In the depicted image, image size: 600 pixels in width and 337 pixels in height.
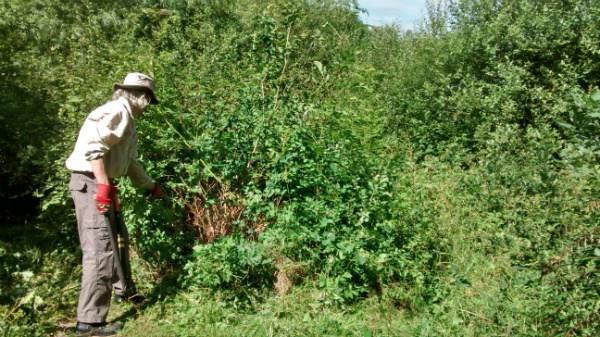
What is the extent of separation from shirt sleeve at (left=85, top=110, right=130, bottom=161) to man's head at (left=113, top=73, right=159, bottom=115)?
0.94 feet

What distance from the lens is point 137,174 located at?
4.19 meters

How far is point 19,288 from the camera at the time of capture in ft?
13.4

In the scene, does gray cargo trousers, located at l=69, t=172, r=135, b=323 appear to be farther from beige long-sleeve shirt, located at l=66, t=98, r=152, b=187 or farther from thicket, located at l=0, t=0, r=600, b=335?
thicket, located at l=0, t=0, r=600, b=335

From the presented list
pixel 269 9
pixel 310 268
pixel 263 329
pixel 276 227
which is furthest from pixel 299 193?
pixel 269 9

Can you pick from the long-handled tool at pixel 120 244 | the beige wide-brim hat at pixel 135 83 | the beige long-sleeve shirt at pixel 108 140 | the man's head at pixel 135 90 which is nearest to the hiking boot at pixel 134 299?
the long-handled tool at pixel 120 244

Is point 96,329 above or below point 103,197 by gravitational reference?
below

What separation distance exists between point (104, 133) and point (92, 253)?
0.97m

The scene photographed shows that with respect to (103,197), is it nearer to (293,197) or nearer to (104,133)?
(104,133)

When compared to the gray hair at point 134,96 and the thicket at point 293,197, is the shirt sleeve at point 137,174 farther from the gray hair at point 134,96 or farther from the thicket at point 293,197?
the gray hair at point 134,96

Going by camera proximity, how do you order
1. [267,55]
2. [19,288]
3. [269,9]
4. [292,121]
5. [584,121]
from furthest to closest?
[269,9], [267,55], [292,121], [19,288], [584,121]

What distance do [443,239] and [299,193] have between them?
152cm

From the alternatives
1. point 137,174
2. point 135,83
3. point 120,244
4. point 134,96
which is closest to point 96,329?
point 120,244

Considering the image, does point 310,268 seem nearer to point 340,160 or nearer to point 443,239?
point 340,160

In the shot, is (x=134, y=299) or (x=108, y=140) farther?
(x=134, y=299)
